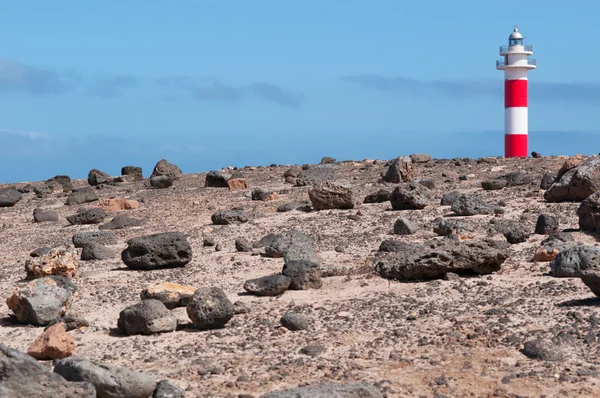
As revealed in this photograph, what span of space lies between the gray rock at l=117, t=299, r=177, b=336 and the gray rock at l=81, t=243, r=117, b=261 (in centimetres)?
434

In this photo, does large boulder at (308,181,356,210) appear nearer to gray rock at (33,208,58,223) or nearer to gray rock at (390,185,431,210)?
gray rock at (390,185,431,210)

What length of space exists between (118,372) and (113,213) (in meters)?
12.7

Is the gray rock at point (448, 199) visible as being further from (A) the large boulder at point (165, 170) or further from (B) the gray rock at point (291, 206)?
(A) the large boulder at point (165, 170)

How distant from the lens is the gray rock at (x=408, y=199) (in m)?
16.1

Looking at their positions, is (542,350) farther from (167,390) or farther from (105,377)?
(105,377)

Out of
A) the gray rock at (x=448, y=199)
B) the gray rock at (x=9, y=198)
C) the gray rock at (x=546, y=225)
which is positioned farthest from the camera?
the gray rock at (x=9, y=198)

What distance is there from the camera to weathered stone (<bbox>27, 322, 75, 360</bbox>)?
859cm

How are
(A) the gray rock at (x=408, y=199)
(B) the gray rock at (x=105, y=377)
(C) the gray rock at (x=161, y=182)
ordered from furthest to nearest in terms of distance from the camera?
(C) the gray rock at (x=161, y=182), (A) the gray rock at (x=408, y=199), (B) the gray rock at (x=105, y=377)

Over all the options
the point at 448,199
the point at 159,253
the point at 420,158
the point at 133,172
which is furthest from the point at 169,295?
the point at 133,172

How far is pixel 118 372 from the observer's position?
23.4 feet

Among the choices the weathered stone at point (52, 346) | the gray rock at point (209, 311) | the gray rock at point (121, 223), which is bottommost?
the weathered stone at point (52, 346)

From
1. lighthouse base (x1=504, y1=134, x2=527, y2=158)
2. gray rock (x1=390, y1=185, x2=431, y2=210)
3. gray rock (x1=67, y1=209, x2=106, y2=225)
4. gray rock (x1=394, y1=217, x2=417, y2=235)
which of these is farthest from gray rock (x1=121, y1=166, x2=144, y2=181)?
gray rock (x1=394, y1=217, x2=417, y2=235)

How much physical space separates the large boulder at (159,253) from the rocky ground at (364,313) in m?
0.10

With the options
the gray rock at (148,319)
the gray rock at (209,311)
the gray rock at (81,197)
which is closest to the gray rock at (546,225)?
the gray rock at (209,311)
